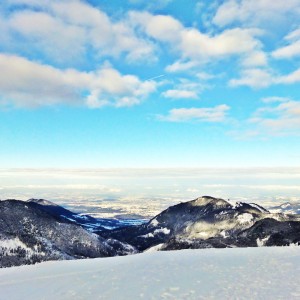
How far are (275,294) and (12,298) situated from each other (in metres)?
16.8

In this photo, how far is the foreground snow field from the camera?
2227 centimetres

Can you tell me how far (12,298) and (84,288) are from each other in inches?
187

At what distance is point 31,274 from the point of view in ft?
111

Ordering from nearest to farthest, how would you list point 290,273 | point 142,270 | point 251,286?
point 251,286, point 290,273, point 142,270

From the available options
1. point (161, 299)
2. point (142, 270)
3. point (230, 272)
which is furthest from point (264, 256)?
point (161, 299)

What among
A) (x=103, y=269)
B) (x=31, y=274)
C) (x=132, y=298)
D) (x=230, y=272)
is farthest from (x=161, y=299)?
(x=31, y=274)

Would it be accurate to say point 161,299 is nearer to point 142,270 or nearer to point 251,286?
point 251,286

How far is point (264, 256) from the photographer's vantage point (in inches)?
1421

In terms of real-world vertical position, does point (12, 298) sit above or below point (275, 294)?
below

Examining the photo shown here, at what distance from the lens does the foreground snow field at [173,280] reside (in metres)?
22.3

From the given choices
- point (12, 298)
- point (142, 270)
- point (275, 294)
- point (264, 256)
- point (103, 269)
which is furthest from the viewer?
point (264, 256)

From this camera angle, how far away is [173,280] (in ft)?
85.4

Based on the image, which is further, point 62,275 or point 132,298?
point 62,275

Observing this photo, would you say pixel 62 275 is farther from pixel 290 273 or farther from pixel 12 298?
pixel 290 273
